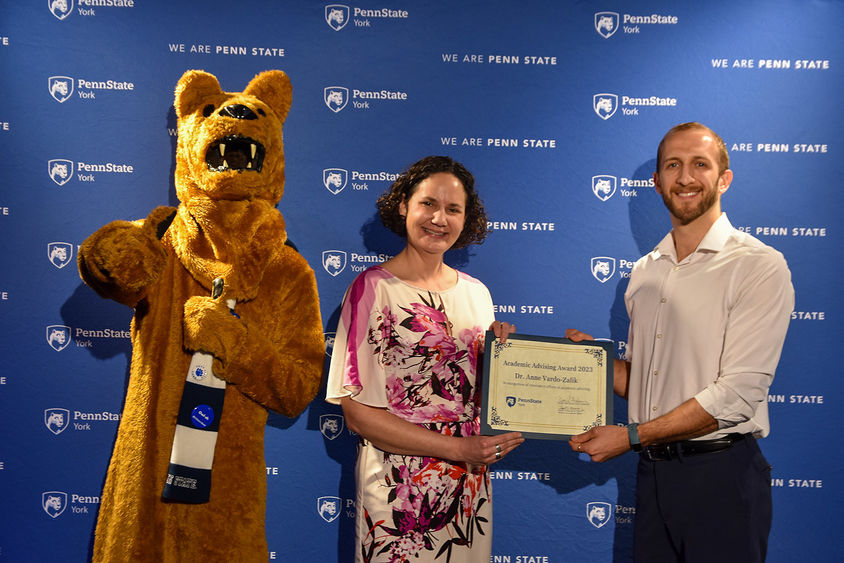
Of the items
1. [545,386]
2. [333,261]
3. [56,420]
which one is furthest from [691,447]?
[56,420]

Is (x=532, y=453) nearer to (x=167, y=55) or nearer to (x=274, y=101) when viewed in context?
(x=274, y=101)

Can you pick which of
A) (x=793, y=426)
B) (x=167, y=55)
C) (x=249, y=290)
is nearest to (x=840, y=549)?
(x=793, y=426)

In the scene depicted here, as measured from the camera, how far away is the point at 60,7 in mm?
2572

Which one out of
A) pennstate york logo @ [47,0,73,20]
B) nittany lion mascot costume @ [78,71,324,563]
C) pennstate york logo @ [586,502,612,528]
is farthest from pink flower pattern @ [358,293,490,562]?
pennstate york logo @ [47,0,73,20]

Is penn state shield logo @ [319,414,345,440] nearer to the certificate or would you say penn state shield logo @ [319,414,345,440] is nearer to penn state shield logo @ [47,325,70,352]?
the certificate

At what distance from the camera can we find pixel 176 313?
198 cm

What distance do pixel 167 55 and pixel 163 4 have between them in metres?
0.22

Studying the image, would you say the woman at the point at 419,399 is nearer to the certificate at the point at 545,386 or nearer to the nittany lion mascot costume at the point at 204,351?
the certificate at the point at 545,386

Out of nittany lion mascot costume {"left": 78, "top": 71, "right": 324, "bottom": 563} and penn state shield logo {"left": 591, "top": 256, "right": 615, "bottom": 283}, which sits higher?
penn state shield logo {"left": 591, "top": 256, "right": 615, "bottom": 283}

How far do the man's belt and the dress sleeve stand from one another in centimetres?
98

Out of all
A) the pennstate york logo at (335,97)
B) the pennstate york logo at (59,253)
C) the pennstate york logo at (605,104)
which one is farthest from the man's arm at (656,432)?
the pennstate york logo at (59,253)

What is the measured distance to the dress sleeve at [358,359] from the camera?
2.00m

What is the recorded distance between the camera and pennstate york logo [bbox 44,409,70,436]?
2572 millimetres

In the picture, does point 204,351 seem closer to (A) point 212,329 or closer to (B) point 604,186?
(A) point 212,329
